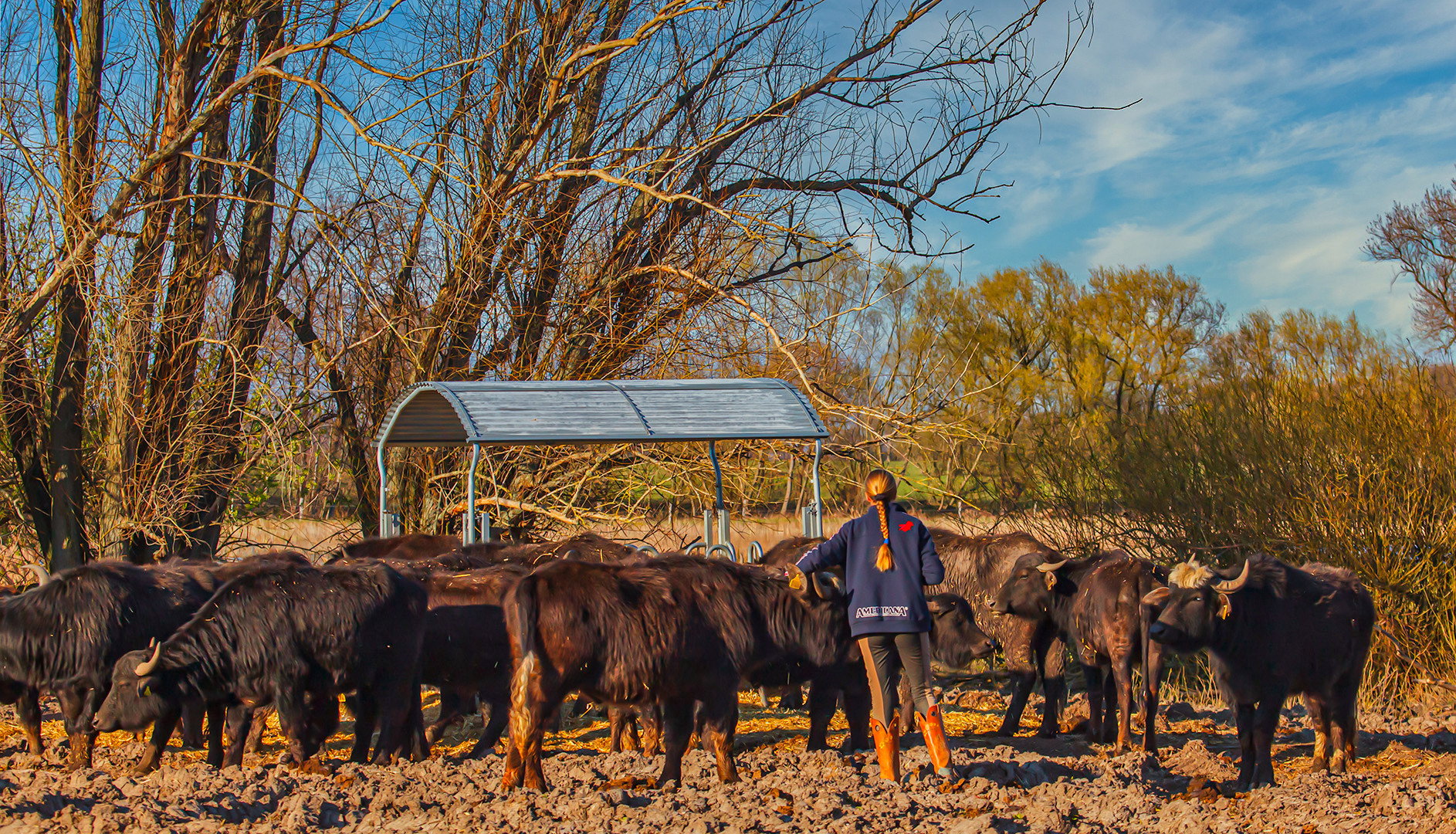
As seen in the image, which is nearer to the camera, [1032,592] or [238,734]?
[238,734]

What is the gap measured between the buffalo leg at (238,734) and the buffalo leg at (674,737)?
2536 mm

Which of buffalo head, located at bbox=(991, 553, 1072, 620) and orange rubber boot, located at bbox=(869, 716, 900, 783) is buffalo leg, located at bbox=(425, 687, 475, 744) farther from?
buffalo head, located at bbox=(991, 553, 1072, 620)

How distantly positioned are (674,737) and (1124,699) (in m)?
3.09

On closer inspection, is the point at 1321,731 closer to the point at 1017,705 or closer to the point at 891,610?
the point at 1017,705

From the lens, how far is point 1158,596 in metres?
7.16

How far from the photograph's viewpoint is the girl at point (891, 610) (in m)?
6.14

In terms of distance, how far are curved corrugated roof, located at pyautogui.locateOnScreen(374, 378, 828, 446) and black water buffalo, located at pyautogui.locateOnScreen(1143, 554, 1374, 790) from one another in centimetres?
421

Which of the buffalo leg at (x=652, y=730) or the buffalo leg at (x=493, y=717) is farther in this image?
the buffalo leg at (x=652, y=730)

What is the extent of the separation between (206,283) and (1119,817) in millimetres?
10914

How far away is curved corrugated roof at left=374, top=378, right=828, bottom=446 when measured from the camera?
9945 mm

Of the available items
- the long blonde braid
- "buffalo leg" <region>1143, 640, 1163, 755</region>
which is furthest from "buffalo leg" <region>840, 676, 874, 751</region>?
"buffalo leg" <region>1143, 640, 1163, 755</region>

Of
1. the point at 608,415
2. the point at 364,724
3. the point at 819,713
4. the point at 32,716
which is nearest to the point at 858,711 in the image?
the point at 819,713

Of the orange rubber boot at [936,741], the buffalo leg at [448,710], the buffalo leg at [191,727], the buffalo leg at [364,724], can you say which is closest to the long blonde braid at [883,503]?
the orange rubber boot at [936,741]

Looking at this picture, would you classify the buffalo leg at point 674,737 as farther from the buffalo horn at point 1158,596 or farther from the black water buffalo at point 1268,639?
the buffalo horn at point 1158,596
